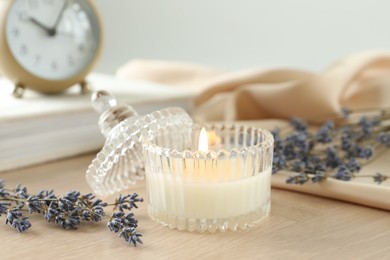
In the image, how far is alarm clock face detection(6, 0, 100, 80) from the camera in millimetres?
1214

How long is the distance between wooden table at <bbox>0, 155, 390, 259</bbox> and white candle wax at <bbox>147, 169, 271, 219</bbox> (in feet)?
0.08

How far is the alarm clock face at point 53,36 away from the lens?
121 centimetres

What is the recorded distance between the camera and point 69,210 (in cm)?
88

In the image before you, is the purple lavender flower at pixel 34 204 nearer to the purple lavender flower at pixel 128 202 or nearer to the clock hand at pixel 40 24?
the purple lavender flower at pixel 128 202

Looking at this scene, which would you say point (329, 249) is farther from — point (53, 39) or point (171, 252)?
point (53, 39)

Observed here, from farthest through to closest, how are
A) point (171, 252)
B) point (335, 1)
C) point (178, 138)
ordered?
point (335, 1)
point (178, 138)
point (171, 252)

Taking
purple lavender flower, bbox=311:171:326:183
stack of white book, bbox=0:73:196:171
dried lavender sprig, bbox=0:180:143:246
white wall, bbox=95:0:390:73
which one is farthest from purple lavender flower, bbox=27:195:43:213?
white wall, bbox=95:0:390:73

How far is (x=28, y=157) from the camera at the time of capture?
1.15 m

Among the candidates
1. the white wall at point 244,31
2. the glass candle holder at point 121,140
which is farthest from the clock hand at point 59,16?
the white wall at point 244,31

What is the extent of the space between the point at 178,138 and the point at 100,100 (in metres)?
0.12

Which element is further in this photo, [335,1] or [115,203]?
[335,1]

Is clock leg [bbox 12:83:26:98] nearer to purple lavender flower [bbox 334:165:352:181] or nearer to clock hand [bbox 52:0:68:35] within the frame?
clock hand [bbox 52:0:68:35]

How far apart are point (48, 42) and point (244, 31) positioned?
755mm

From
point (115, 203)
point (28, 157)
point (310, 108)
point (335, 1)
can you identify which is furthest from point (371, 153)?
point (335, 1)
